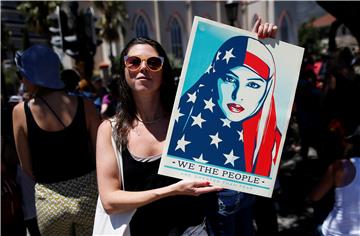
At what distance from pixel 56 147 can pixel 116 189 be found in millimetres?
774

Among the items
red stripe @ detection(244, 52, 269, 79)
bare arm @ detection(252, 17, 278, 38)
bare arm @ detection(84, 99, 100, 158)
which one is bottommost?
bare arm @ detection(84, 99, 100, 158)

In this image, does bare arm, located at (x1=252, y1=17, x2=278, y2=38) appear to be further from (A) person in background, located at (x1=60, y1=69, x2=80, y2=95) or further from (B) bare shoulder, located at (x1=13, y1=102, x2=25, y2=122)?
(A) person in background, located at (x1=60, y1=69, x2=80, y2=95)

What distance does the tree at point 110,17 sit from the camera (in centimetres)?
3294

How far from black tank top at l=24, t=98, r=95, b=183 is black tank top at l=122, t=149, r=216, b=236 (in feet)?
2.44

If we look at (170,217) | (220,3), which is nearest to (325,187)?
(170,217)

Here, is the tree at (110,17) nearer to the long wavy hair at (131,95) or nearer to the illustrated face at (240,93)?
the long wavy hair at (131,95)

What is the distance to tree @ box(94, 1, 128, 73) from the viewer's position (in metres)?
32.9

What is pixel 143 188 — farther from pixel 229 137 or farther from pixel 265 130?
Result: pixel 265 130

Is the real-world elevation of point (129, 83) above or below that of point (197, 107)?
above

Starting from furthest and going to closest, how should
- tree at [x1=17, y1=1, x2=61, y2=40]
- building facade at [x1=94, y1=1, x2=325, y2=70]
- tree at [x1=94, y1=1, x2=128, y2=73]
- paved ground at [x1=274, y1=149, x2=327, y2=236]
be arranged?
1. building facade at [x1=94, y1=1, x2=325, y2=70]
2. tree at [x1=94, y1=1, x2=128, y2=73]
3. tree at [x1=17, y1=1, x2=61, y2=40]
4. paved ground at [x1=274, y1=149, x2=327, y2=236]

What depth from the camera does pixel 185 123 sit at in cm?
156

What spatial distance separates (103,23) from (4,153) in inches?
1239

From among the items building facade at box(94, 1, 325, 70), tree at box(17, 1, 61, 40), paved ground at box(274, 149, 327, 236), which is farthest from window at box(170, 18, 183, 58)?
paved ground at box(274, 149, 327, 236)

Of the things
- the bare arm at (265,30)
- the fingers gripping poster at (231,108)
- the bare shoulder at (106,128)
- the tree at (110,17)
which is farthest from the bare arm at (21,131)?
the tree at (110,17)
